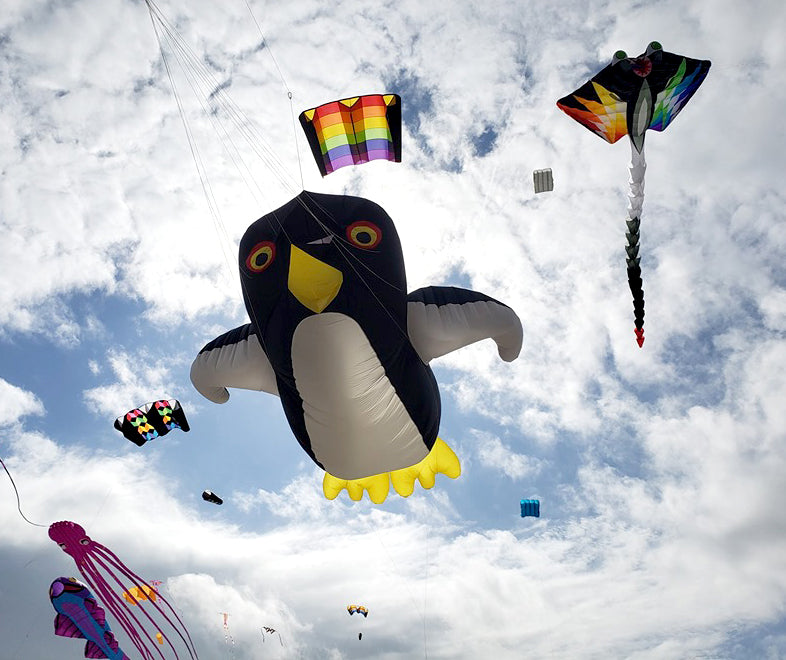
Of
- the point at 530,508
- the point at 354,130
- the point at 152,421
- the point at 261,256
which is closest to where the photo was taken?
the point at 261,256

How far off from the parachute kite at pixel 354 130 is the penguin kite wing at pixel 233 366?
281 cm

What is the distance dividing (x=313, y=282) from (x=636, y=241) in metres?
3.98

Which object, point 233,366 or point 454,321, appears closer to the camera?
point 454,321

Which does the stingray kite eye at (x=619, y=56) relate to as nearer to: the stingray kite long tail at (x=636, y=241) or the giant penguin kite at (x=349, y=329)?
the stingray kite long tail at (x=636, y=241)

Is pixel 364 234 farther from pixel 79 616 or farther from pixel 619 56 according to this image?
pixel 79 616

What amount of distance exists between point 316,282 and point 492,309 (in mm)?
2667

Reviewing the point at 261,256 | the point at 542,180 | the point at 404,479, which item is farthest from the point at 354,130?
the point at 404,479

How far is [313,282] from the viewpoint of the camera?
319 inches

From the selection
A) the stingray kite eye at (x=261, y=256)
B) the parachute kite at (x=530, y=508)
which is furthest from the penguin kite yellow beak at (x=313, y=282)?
the parachute kite at (x=530, y=508)

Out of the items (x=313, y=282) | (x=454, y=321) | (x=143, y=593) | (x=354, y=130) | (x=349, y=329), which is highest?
(x=354, y=130)

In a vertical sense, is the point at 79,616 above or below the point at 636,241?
below

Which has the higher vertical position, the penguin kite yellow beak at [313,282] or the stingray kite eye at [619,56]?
the stingray kite eye at [619,56]

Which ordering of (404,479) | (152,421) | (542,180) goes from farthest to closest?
(152,421) → (404,479) → (542,180)

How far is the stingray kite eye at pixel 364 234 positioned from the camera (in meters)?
8.49
